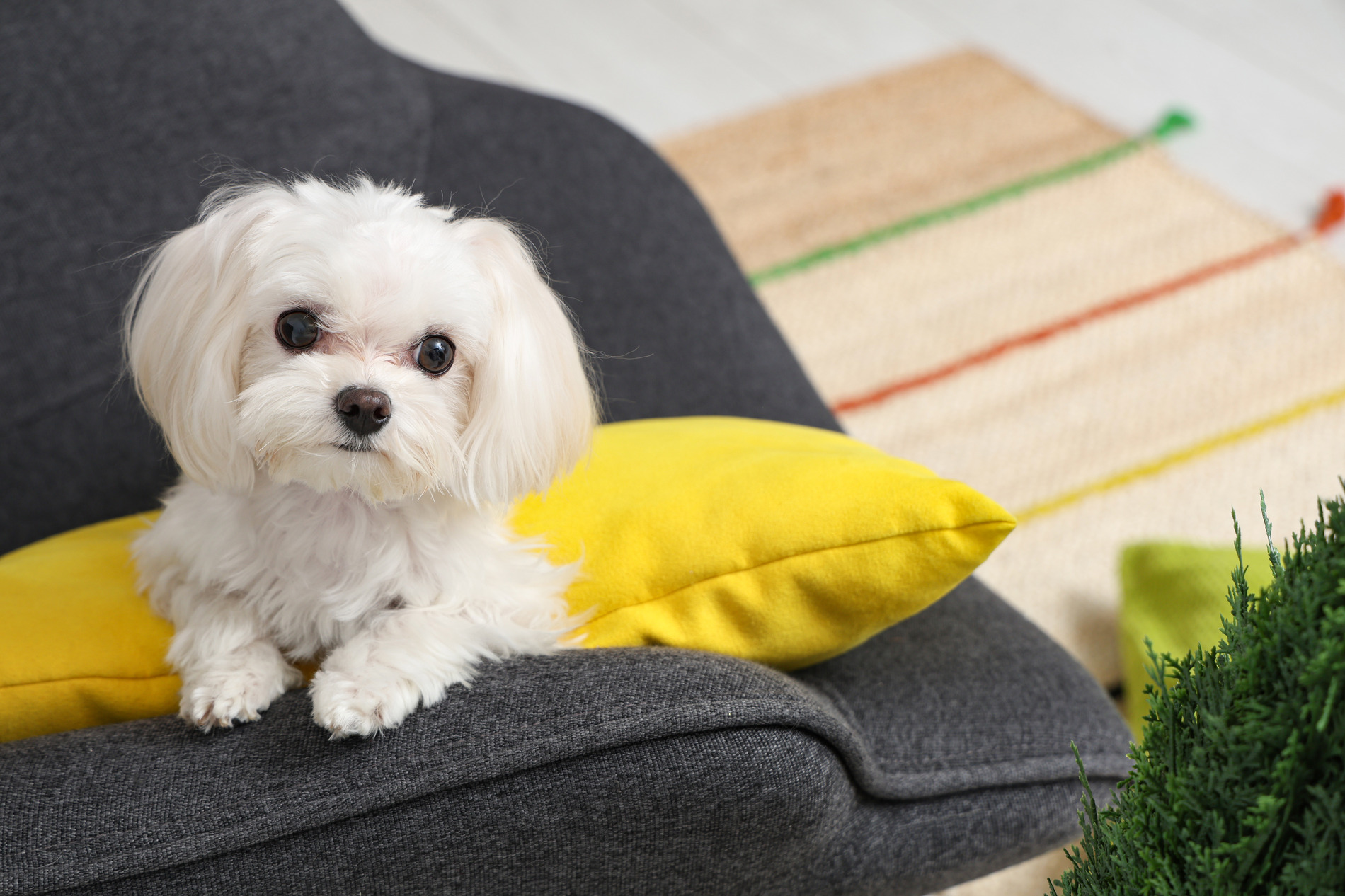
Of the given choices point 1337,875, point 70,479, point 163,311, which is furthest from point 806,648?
point 70,479

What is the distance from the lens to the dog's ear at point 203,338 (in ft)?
3.12

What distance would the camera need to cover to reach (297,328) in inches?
37.9

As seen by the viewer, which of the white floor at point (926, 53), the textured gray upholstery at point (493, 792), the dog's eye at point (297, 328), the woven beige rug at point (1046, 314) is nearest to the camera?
the textured gray upholstery at point (493, 792)

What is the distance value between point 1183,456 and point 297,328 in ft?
5.65

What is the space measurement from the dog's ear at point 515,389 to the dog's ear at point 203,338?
19 cm

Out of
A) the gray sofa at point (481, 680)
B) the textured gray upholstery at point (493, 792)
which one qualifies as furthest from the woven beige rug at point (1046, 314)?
the textured gray upholstery at point (493, 792)

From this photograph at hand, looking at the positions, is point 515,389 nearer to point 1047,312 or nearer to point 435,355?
point 435,355

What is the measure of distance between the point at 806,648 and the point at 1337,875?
533 mm

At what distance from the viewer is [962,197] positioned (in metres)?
2.60

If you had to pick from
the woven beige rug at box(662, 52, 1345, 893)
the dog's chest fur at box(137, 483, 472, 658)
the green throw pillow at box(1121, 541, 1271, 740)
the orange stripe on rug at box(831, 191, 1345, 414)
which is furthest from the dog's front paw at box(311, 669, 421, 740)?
the orange stripe on rug at box(831, 191, 1345, 414)

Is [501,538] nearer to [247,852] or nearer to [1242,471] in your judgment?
[247,852]

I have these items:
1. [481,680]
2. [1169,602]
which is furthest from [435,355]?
[1169,602]

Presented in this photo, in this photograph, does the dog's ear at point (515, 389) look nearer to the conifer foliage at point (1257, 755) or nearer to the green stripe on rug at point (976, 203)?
the conifer foliage at point (1257, 755)

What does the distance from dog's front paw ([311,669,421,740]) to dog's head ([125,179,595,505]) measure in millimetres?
165
